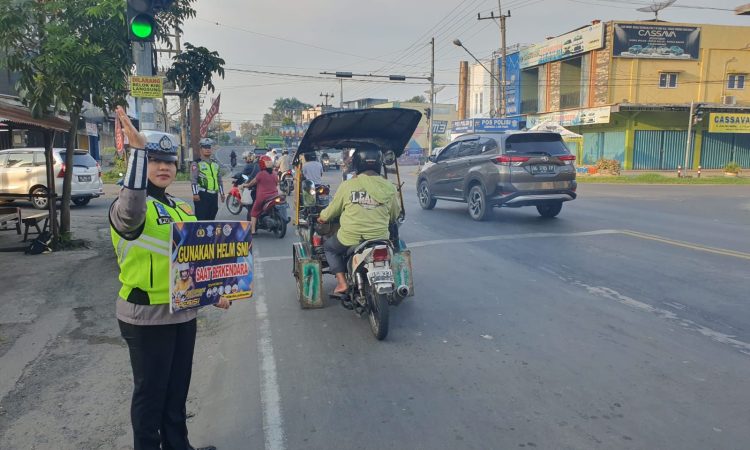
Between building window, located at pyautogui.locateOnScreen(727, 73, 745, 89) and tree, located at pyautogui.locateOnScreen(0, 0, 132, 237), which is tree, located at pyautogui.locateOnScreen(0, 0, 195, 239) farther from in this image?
building window, located at pyautogui.locateOnScreen(727, 73, 745, 89)

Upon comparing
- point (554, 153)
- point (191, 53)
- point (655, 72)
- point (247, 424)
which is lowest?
point (247, 424)

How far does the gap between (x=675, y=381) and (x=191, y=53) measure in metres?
8.73

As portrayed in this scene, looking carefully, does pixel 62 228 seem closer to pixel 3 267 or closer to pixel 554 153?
pixel 3 267

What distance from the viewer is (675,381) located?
449 cm

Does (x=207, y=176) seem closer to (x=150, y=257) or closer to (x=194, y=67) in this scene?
(x=194, y=67)

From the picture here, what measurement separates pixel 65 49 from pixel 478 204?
870 cm

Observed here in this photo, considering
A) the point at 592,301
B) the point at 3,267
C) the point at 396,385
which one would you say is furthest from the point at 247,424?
the point at 3,267

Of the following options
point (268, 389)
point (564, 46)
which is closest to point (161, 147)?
point (268, 389)

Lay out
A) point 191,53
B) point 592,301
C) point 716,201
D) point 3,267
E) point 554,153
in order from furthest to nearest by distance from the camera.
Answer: point 716,201
point 554,153
point 191,53
point 3,267
point 592,301

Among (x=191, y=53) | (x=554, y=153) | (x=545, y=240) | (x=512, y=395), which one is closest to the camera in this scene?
(x=512, y=395)

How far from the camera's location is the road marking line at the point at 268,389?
374cm

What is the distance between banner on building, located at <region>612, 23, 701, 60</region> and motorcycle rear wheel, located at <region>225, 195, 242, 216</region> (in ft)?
95.9

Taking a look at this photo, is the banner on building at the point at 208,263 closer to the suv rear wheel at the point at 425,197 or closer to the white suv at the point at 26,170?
the suv rear wheel at the point at 425,197

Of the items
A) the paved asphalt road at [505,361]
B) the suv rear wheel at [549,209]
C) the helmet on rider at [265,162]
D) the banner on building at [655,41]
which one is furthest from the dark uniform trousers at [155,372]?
the banner on building at [655,41]
